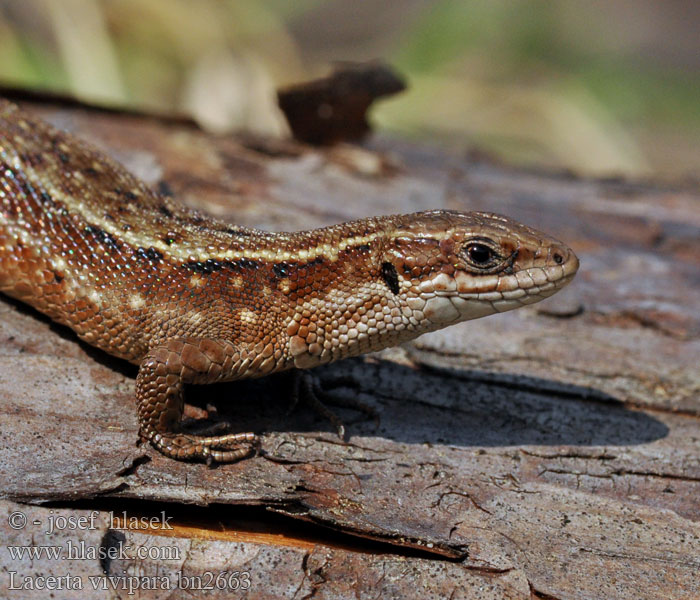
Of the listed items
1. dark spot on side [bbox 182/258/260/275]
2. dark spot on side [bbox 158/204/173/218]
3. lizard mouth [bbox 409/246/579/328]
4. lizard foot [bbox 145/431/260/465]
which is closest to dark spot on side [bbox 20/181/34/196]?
dark spot on side [bbox 158/204/173/218]

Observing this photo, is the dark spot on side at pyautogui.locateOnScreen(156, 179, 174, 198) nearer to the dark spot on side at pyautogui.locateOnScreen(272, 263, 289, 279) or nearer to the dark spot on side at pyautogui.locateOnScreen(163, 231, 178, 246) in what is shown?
the dark spot on side at pyautogui.locateOnScreen(163, 231, 178, 246)

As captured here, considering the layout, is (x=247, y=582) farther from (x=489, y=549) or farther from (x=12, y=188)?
(x=12, y=188)

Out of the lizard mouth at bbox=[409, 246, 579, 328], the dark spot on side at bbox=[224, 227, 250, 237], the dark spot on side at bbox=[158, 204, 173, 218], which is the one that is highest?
the dark spot on side at bbox=[158, 204, 173, 218]

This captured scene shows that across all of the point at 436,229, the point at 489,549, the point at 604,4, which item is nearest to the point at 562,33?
the point at 604,4

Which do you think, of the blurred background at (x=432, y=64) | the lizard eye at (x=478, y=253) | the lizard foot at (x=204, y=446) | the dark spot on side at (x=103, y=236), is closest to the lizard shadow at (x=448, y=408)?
the lizard foot at (x=204, y=446)

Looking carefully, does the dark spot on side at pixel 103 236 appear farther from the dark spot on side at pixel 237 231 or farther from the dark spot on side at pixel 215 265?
the dark spot on side at pixel 237 231

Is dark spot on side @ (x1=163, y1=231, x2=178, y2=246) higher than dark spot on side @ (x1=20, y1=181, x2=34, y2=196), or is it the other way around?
dark spot on side @ (x1=20, y1=181, x2=34, y2=196)
